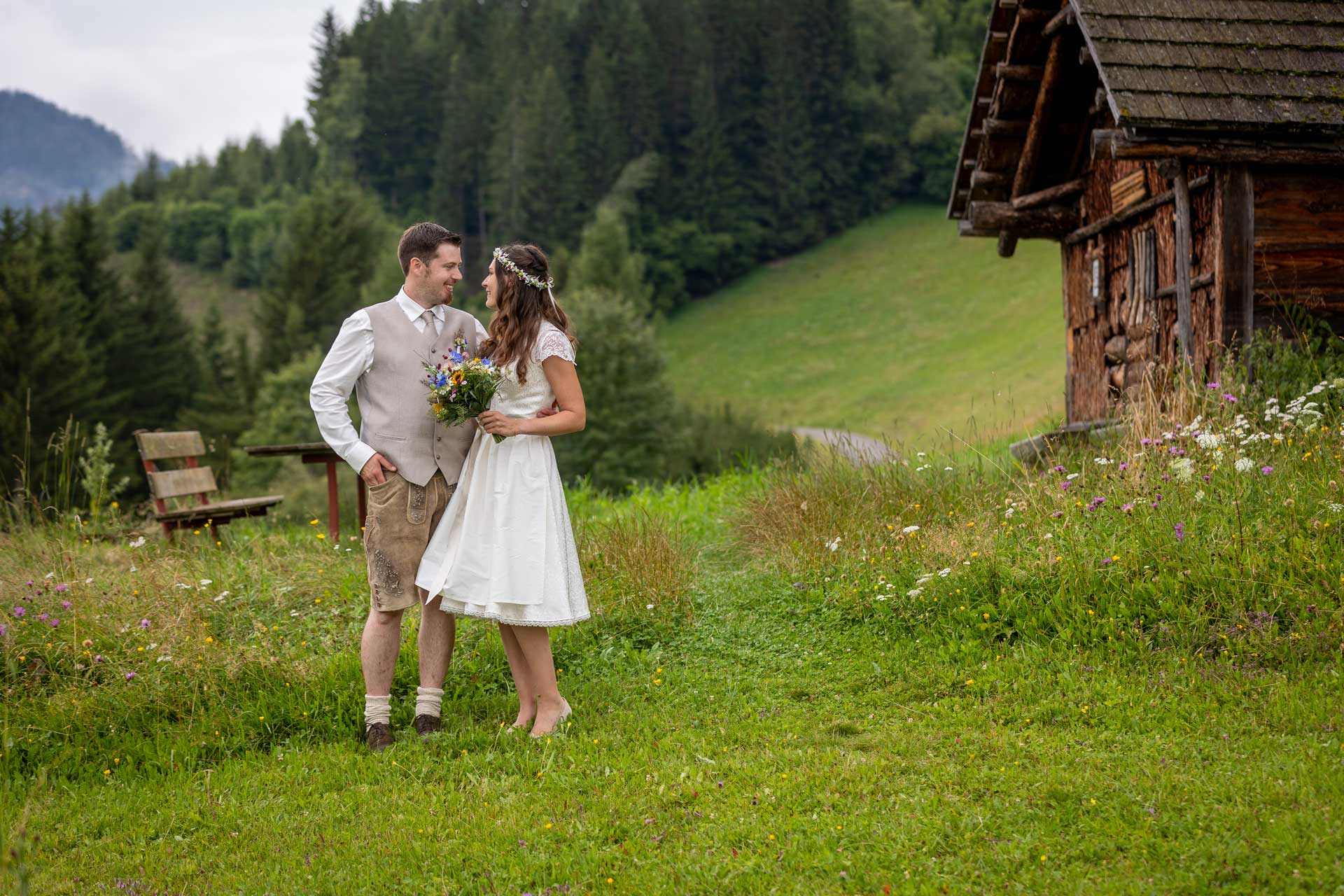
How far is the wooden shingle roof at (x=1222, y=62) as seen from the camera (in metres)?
7.45

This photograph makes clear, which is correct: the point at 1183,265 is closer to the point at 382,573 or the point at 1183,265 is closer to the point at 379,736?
the point at 382,573

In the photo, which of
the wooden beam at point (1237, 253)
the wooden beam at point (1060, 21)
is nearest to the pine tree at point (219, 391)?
the wooden beam at point (1060, 21)

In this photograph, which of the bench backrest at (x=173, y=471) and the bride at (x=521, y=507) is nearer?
the bride at (x=521, y=507)

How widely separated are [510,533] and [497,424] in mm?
489

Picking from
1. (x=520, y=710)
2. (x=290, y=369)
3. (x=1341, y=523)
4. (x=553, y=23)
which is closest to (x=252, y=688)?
(x=520, y=710)

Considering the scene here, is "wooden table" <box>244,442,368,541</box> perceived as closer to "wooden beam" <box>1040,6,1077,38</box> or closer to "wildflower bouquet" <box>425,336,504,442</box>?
"wildflower bouquet" <box>425,336,504,442</box>

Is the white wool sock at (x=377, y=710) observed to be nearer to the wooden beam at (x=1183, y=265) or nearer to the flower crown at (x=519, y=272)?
the flower crown at (x=519, y=272)

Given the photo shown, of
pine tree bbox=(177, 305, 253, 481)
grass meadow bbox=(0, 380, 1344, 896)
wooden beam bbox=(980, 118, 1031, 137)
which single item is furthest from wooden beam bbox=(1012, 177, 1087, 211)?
pine tree bbox=(177, 305, 253, 481)

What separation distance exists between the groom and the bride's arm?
0.31m

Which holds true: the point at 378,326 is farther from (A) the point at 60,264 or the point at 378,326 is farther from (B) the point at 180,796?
(A) the point at 60,264

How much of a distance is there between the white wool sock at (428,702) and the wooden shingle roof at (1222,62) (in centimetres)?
600

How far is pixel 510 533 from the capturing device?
467 centimetres

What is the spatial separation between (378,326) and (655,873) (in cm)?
272

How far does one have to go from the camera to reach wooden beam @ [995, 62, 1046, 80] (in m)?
10.4
